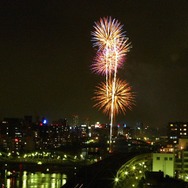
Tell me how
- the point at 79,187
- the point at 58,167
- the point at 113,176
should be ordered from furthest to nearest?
1. the point at 58,167
2. the point at 113,176
3. the point at 79,187

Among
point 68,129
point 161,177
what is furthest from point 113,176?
point 68,129

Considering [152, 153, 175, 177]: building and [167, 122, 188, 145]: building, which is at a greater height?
[167, 122, 188, 145]: building

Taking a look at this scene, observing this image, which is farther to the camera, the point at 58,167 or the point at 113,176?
the point at 58,167

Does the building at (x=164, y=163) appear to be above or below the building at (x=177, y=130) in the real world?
below

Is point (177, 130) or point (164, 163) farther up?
point (177, 130)

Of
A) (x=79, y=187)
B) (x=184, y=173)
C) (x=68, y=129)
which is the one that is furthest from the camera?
(x=68, y=129)

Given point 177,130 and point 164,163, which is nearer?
point 164,163

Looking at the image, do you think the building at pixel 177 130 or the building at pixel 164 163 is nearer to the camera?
the building at pixel 164 163

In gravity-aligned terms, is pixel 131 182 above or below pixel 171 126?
below

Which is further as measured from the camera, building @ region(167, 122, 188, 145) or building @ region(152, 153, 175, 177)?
building @ region(167, 122, 188, 145)

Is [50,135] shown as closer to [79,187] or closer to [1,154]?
[1,154]

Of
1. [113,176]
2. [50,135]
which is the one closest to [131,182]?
[113,176]
